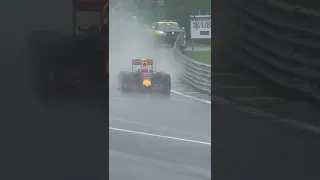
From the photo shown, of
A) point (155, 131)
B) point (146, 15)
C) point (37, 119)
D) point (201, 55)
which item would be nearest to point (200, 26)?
point (201, 55)

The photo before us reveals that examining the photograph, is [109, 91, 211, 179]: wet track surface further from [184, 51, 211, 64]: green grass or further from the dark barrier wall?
[184, 51, 211, 64]: green grass

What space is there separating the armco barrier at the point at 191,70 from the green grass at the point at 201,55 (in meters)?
0.02

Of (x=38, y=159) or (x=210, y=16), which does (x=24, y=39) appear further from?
(x=210, y=16)

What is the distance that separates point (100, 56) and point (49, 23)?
0.86 ft

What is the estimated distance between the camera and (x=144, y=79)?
2369 mm

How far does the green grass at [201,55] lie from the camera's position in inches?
94.9

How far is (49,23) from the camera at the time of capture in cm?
235
